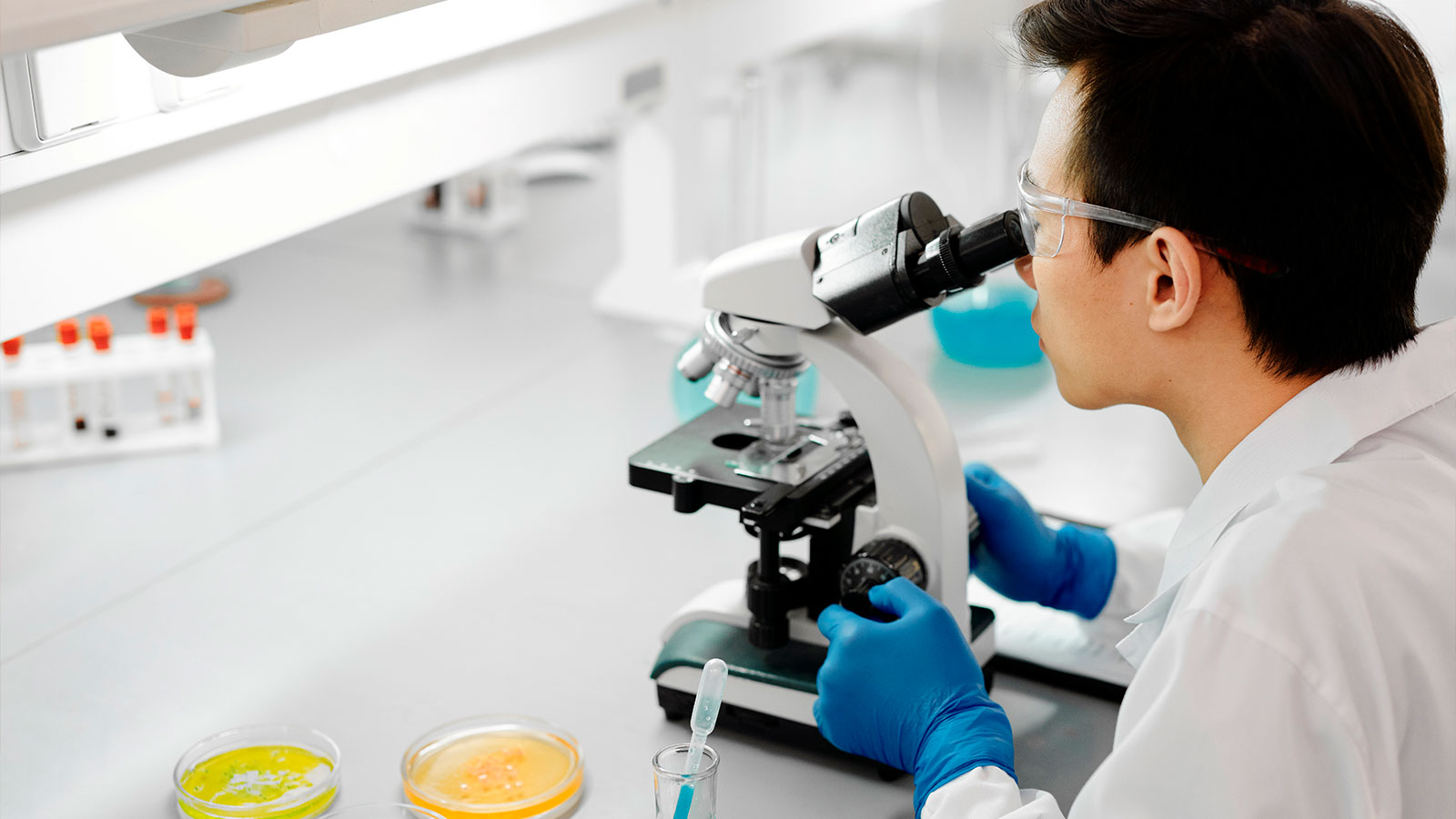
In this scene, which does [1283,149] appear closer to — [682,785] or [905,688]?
[905,688]

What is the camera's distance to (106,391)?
1.95 m

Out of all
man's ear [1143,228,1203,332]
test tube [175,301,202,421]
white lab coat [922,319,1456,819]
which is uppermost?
man's ear [1143,228,1203,332]

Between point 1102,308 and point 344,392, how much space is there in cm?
148

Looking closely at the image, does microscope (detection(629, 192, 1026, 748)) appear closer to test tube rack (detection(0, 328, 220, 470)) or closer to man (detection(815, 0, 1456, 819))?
man (detection(815, 0, 1456, 819))

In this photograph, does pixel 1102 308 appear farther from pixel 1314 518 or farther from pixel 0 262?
pixel 0 262

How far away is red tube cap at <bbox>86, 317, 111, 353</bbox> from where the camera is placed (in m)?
1.88

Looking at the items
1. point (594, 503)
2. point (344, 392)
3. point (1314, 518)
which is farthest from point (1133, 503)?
point (344, 392)

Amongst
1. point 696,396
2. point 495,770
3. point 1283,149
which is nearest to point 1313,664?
point 1283,149

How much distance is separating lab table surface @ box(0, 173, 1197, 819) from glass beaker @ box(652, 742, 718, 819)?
0.11 metres

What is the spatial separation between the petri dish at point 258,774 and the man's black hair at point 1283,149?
884mm

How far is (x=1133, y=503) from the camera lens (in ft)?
6.45

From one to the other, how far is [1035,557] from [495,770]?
0.65 metres

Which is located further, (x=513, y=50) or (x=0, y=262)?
(x=513, y=50)

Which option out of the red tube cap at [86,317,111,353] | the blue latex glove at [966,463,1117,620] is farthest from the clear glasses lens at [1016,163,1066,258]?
the red tube cap at [86,317,111,353]
